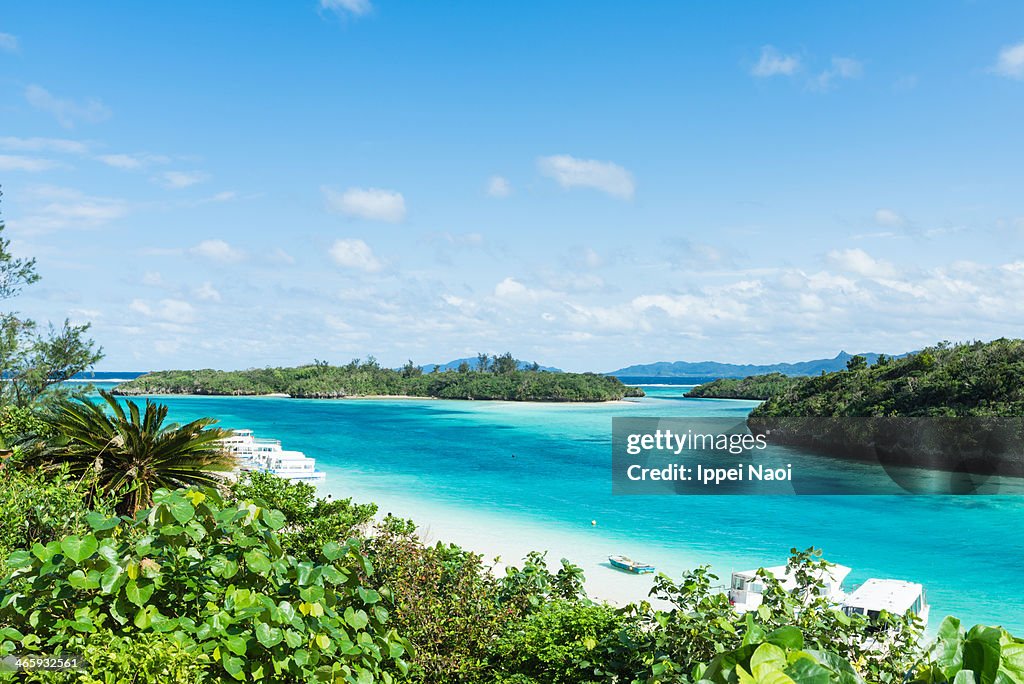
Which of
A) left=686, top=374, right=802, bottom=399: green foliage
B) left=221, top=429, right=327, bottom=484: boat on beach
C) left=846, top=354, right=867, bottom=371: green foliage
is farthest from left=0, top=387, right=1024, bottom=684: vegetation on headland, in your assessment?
left=686, top=374, right=802, bottom=399: green foliage

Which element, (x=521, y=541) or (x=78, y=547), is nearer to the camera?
(x=78, y=547)

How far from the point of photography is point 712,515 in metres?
22.0

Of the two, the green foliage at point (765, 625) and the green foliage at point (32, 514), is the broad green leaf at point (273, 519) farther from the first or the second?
the green foliage at point (32, 514)

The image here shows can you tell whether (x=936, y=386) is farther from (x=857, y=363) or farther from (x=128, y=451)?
(x=128, y=451)

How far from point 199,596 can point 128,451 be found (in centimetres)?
529

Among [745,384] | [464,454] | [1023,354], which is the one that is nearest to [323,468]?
[464,454]

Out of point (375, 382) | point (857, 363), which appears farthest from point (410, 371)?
point (857, 363)

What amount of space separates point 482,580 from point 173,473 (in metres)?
3.93

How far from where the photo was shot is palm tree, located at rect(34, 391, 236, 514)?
6.36 meters

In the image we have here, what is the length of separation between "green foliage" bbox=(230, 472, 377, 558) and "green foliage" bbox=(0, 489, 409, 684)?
4299mm

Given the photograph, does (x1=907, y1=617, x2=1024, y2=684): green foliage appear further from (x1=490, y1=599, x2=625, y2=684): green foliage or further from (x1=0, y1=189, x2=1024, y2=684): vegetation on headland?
(x1=490, y1=599, x2=625, y2=684): green foliage

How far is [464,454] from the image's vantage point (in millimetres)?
35094

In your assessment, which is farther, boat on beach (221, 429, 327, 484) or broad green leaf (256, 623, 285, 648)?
boat on beach (221, 429, 327, 484)

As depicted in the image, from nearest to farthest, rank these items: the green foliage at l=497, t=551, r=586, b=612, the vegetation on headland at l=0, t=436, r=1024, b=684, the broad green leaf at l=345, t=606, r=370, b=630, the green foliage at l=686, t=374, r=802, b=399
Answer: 1. the vegetation on headland at l=0, t=436, r=1024, b=684
2. the broad green leaf at l=345, t=606, r=370, b=630
3. the green foliage at l=497, t=551, r=586, b=612
4. the green foliage at l=686, t=374, r=802, b=399
